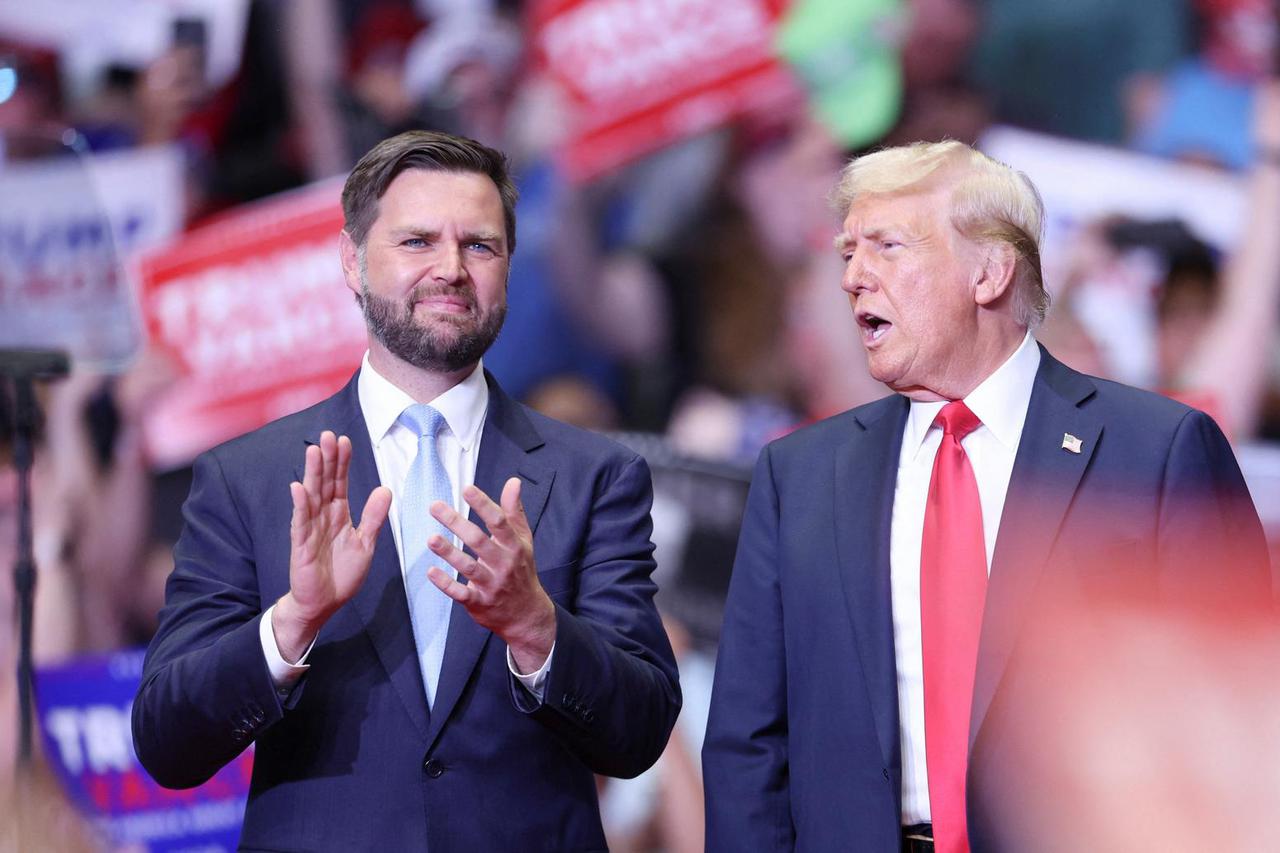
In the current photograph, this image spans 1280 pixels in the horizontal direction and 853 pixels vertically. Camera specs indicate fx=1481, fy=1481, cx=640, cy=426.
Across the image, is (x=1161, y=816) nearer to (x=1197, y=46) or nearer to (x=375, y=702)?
(x=375, y=702)

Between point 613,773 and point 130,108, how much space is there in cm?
397

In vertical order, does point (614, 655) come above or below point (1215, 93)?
below

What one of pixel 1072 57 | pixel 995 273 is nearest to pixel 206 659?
pixel 995 273

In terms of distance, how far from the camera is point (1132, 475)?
210cm

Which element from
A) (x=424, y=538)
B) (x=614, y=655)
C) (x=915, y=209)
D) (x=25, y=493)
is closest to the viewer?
(x=614, y=655)

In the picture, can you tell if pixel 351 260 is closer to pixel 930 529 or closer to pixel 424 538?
pixel 424 538

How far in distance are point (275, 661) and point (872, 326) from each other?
102 cm

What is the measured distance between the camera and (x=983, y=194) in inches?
89.0

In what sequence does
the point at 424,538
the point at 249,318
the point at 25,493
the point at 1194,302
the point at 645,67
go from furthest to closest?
the point at 249,318
the point at 645,67
the point at 1194,302
the point at 25,493
the point at 424,538

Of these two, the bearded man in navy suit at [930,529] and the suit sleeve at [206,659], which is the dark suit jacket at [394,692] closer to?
the suit sleeve at [206,659]

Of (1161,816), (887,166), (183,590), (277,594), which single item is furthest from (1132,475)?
(1161,816)

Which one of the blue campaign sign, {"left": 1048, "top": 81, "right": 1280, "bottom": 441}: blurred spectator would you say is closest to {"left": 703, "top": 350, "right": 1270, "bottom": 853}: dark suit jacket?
{"left": 1048, "top": 81, "right": 1280, "bottom": 441}: blurred spectator

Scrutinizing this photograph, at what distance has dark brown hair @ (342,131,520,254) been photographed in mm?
2254

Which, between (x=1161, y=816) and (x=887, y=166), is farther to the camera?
(x=887, y=166)
